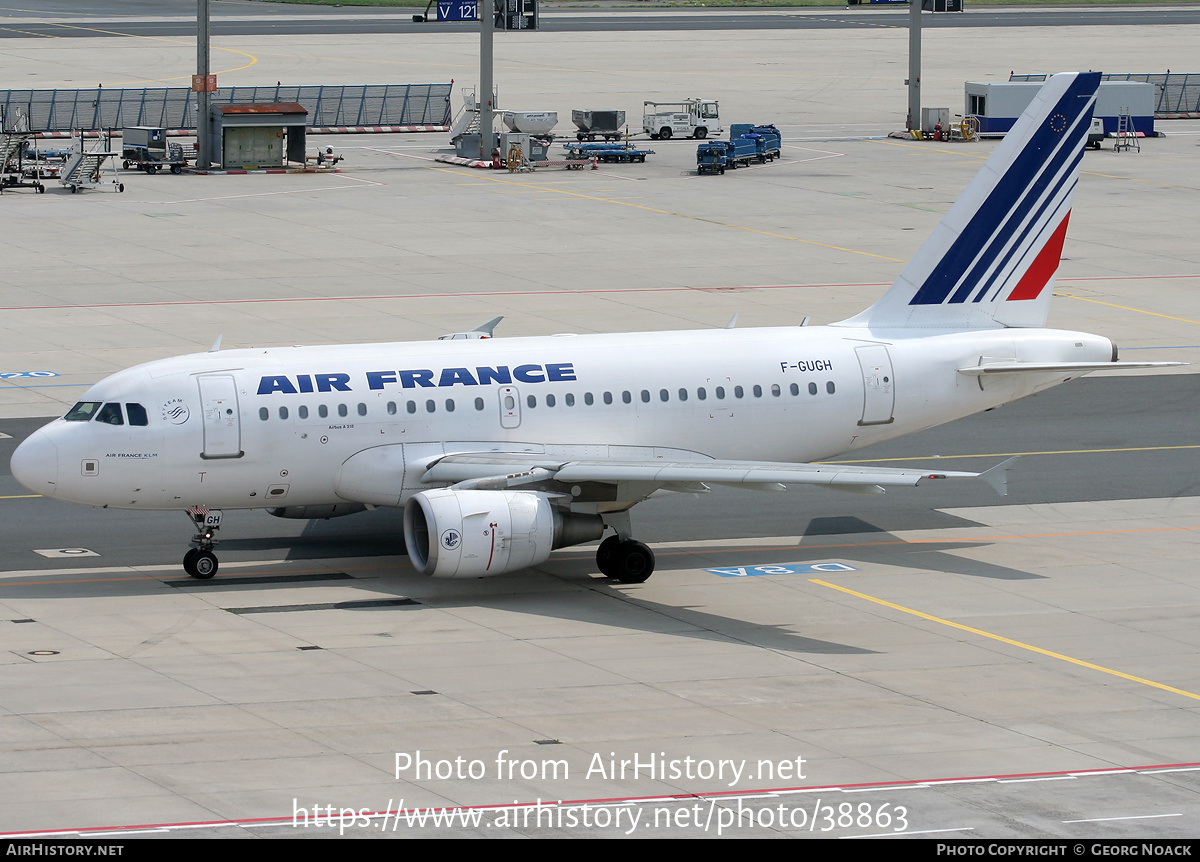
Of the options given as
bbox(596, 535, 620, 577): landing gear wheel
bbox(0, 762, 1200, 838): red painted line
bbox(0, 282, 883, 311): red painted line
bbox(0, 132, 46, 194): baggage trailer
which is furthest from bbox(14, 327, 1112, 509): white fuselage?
bbox(0, 132, 46, 194): baggage trailer

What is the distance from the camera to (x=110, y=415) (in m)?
34.1

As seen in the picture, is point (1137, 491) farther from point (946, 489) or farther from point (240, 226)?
point (240, 226)

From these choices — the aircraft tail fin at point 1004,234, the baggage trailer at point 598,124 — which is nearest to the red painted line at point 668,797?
the aircraft tail fin at point 1004,234

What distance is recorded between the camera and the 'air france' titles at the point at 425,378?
1369 inches

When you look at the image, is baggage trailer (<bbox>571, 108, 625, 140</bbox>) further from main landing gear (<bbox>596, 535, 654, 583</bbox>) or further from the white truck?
main landing gear (<bbox>596, 535, 654, 583</bbox>)

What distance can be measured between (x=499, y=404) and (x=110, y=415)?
7.55 metres

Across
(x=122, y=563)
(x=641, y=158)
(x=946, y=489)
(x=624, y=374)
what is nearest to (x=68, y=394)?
(x=122, y=563)

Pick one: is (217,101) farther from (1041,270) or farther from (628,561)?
(628,561)

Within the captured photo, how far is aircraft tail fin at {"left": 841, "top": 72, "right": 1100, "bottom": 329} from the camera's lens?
129 feet

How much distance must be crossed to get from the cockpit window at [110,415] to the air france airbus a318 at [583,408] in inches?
1.5

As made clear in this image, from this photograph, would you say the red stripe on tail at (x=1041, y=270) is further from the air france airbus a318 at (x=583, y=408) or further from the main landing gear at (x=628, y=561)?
the main landing gear at (x=628, y=561)

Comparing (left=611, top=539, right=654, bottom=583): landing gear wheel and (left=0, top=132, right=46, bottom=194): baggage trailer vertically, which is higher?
(left=0, top=132, right=46, bottom=194): baggage trailer

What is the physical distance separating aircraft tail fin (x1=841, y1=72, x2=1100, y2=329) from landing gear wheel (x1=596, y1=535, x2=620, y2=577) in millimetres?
8226
